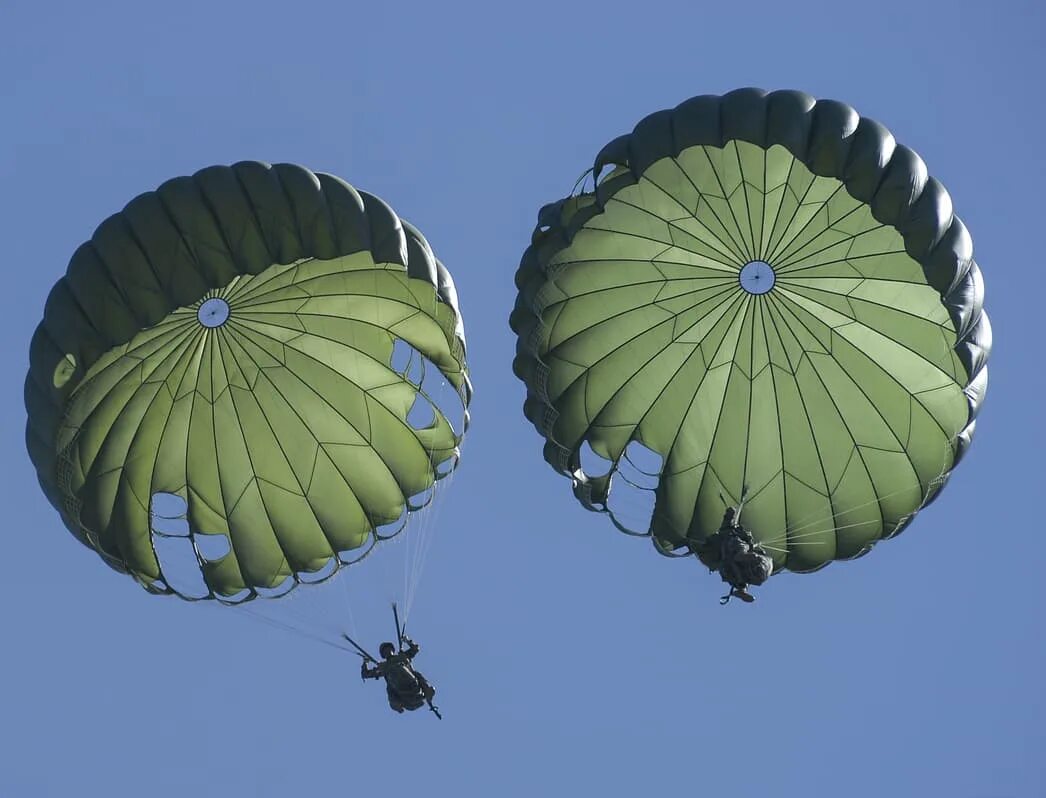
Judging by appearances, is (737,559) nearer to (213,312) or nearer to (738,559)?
(738,559)

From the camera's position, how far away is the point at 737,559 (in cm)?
2725

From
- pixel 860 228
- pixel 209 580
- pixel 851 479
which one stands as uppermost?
pixel 860 228

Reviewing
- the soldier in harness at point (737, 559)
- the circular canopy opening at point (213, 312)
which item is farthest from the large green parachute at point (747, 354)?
the circular canopy opening at point (213, 312)

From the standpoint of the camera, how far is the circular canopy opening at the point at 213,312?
2798 centimetres

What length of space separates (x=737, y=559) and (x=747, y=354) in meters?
2.50

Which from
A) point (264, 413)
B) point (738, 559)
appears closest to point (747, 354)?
point (738, 559)

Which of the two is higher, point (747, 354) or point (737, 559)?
point (747, 354)

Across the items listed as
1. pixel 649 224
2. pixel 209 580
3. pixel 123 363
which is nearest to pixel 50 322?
pixel 123 363

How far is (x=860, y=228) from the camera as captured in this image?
2758 cm

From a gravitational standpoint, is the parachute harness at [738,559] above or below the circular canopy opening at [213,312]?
below

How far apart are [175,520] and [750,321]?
6.52 m

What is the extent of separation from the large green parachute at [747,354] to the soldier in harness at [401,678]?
2.65 metres

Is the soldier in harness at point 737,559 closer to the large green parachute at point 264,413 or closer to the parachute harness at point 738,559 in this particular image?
the parachute harness at point 738,559

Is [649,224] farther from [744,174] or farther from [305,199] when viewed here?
[305,199]
